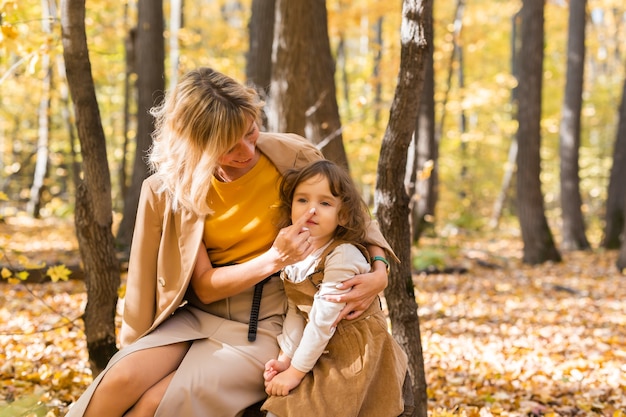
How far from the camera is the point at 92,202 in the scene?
327 centimetres

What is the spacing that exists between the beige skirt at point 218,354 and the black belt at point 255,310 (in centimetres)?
2

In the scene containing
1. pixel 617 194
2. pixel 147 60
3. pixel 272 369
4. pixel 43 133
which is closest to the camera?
pixel 272 369

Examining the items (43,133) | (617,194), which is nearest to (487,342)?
(617,194)

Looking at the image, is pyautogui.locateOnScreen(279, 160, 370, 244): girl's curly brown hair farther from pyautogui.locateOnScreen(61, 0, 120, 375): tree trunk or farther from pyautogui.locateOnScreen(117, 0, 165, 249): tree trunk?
pyautogui.locateOnScreen(117, 0, 165, 249): tree trunk

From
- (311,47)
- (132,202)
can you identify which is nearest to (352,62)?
(132,202)

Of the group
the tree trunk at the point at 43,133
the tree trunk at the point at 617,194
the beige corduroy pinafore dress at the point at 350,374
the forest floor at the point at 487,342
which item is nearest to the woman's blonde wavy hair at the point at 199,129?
the beige corduroy pinafore dress at the point at 350,374

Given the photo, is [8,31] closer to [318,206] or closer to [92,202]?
[92,202]

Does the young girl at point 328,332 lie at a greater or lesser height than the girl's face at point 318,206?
lesser

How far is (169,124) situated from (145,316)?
0.82m

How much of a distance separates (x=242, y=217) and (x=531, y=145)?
25.8 feet

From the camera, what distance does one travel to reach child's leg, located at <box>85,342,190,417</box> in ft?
7.39

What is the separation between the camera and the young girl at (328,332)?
229cm

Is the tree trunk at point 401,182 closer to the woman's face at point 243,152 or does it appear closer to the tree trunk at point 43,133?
the woman's face at point 243,152

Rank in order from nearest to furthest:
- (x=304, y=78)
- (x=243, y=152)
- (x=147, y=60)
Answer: (x=243, y=152) < (x=304, y=78) < (x=147, y=60)
